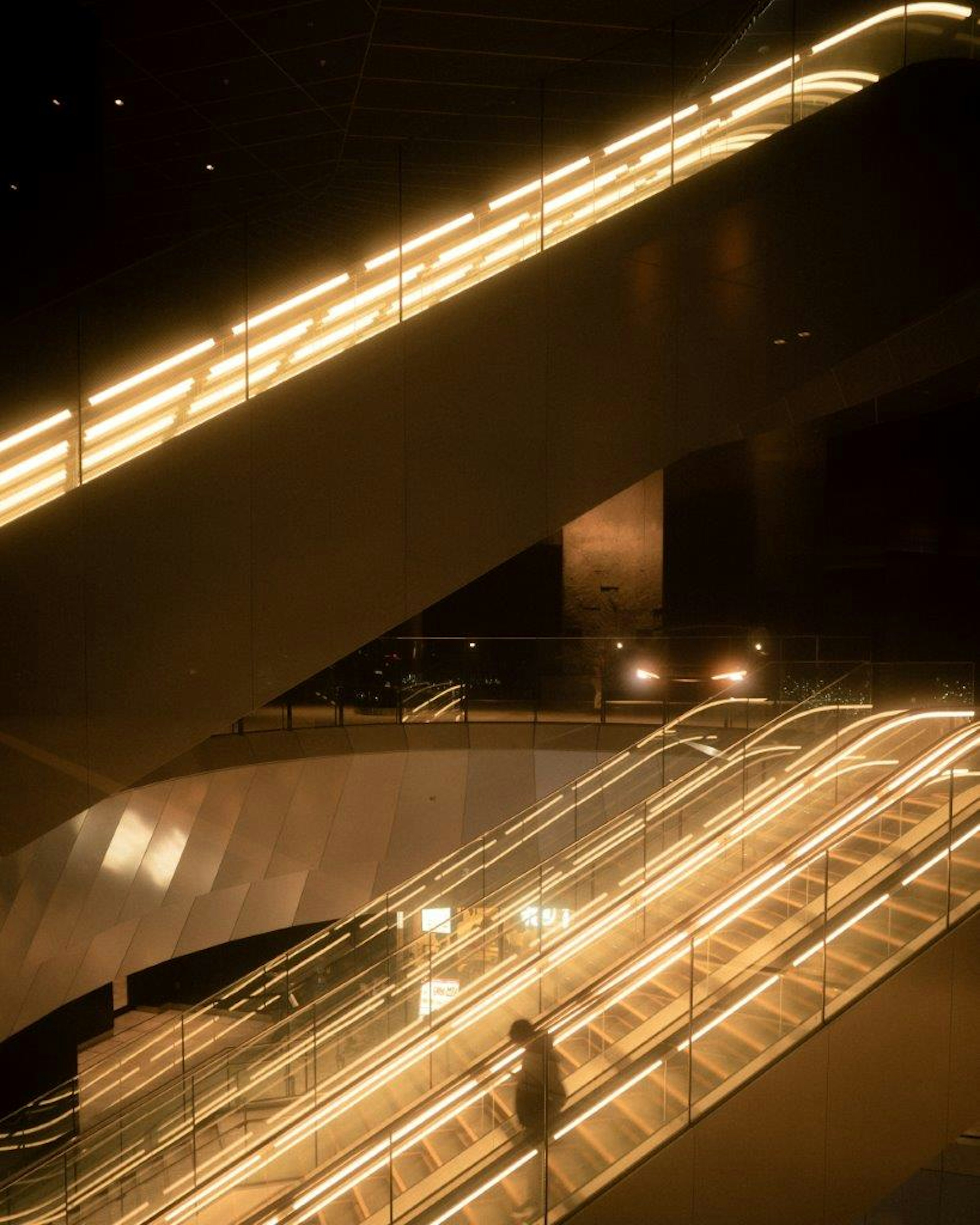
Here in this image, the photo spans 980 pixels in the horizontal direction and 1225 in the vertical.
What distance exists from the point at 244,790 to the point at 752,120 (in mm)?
8637

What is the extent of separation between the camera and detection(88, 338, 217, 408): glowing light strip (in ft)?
18.7

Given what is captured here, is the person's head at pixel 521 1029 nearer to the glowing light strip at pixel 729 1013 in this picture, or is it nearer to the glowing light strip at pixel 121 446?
the glowing light strip at pixel 729 1013

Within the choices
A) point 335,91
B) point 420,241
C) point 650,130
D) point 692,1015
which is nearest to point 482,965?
point 692,1015

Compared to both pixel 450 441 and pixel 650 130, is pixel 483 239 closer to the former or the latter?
pixel 450 441

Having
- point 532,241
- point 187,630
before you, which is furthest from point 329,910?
point 532,241

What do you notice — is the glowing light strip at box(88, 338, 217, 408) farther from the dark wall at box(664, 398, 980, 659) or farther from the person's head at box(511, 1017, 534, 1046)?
the dark wall at box(664, 398, 980, 659)

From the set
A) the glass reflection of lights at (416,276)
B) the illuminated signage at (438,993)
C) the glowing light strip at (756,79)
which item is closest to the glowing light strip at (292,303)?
the glass reflection of lights at (416,276)

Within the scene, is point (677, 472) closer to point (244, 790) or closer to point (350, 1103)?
point (244, 790)

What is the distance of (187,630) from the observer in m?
6.00

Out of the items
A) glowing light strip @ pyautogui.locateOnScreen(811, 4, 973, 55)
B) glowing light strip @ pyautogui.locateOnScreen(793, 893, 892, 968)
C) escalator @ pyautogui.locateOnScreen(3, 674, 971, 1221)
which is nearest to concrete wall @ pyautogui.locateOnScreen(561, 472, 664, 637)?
escalator @ pyautogui.locateOnScreen(3, 674, 971, 1221)

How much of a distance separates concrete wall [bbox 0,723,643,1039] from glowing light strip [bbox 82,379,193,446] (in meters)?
6.06

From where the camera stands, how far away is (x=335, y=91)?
875 centimetres

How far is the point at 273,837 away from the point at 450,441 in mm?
7448

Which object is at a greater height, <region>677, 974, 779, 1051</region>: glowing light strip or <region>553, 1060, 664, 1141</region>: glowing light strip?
<region>677, 974, 779, 1051</region>: glowing light strip
